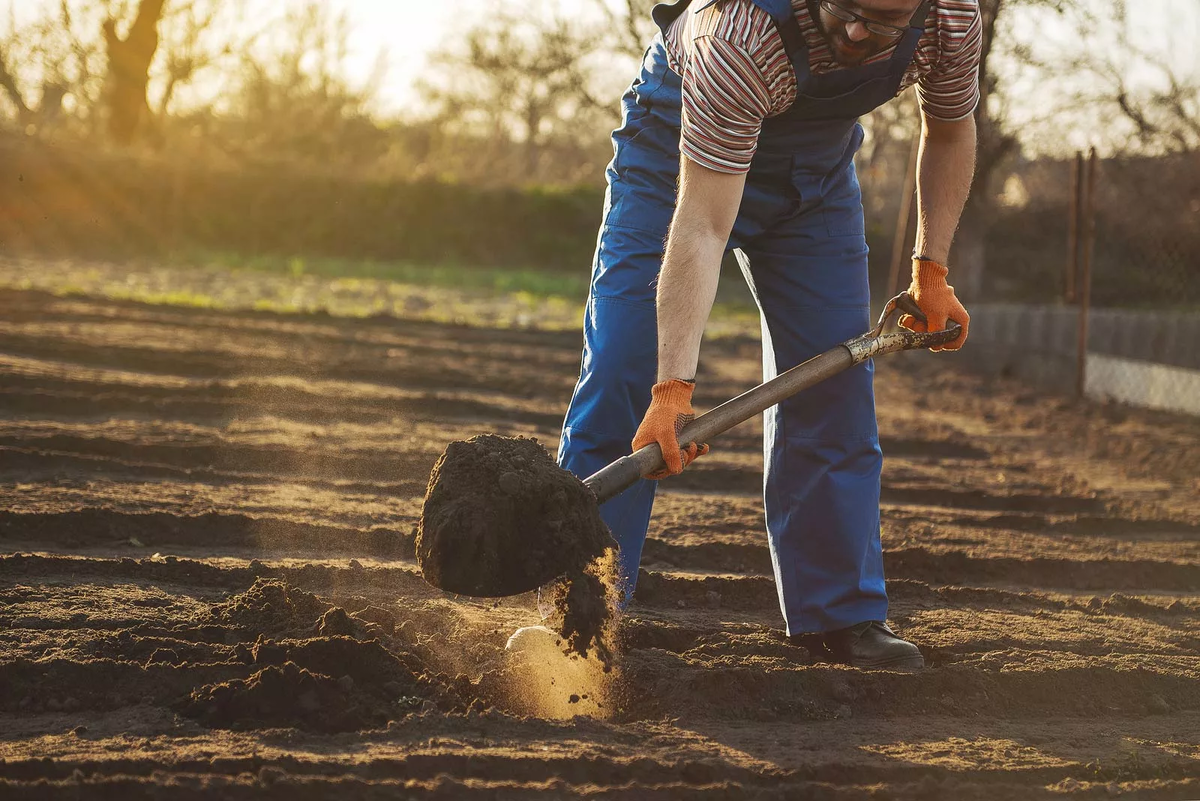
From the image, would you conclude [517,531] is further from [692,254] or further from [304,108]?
[304,108]

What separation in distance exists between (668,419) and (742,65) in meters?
0.76

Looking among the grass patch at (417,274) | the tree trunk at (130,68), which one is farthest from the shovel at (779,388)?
the tree trunk at (130,68)

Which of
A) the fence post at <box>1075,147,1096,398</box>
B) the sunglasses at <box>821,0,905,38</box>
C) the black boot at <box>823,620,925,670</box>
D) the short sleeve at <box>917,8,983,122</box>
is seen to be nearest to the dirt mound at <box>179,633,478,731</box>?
the black boot at <box>823,620,925,670</box>

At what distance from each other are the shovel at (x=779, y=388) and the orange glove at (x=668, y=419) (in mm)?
33

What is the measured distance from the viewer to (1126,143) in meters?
14.3

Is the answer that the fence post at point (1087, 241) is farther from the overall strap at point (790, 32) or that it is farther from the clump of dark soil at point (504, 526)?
the clump of dark soil at point (504, 526)

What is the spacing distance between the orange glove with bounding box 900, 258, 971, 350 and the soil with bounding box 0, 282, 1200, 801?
91 cm

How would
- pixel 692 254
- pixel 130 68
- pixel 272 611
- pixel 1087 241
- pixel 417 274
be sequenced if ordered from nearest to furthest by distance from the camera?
pixel 692 254
pixel 272 611
pixel 1087 241
pixel 417 274
pixel 130 68

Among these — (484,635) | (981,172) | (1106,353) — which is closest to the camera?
(484,635)

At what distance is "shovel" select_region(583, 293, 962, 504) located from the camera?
2.53 m

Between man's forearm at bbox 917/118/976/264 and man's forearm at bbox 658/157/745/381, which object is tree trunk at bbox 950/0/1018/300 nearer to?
man's forearm at bbox 917/118/976/264

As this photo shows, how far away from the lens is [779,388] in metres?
2.78

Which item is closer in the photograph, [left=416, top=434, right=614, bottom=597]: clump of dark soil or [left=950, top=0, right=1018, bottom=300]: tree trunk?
[left=416, top=434, right=614, bottom=597]: clump of dark soil

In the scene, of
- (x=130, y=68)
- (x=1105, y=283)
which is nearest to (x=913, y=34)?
(x=1105, y=283)
